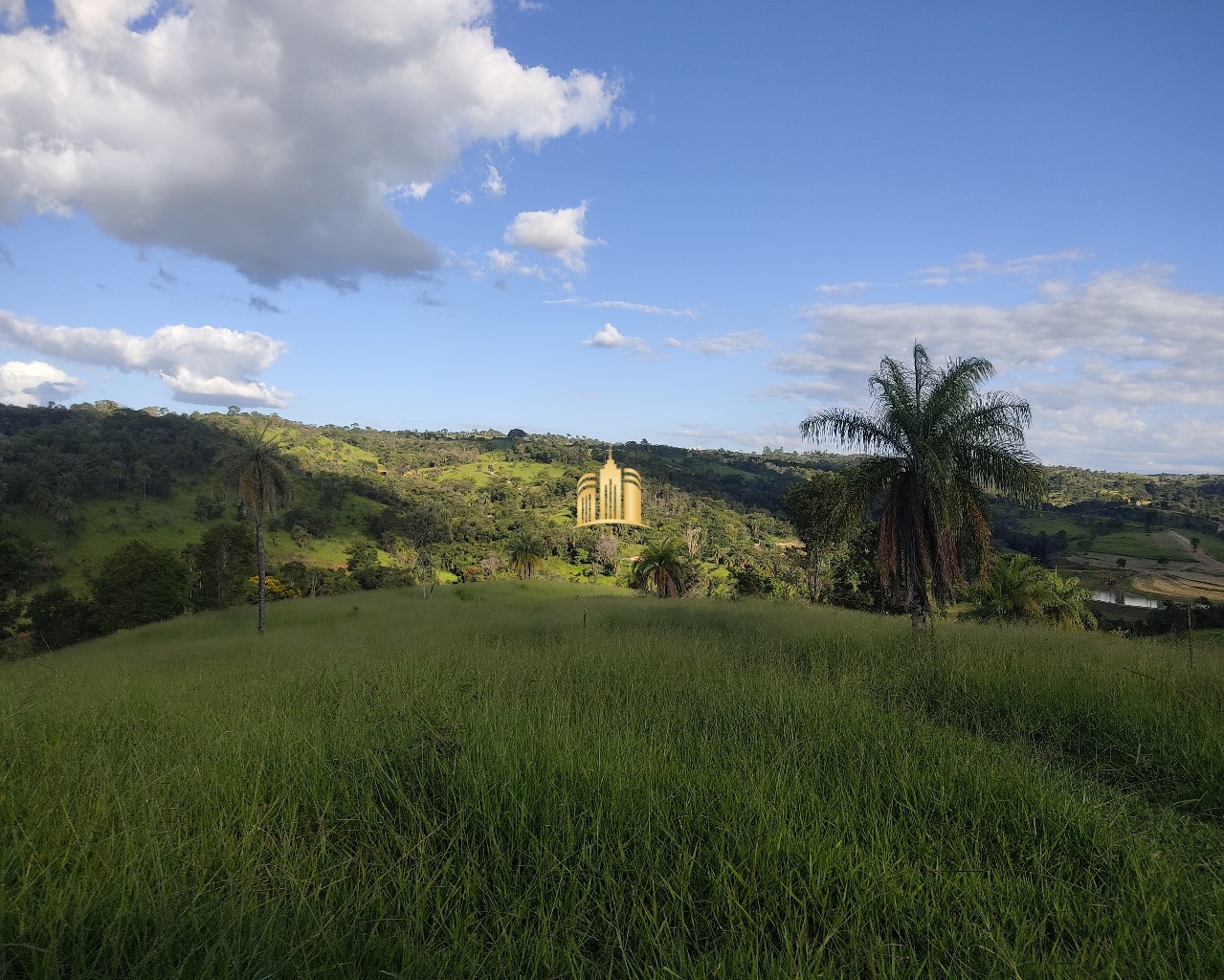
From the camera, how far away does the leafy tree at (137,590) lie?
38.3 metres

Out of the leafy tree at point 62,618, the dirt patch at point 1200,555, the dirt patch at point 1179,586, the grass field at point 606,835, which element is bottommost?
the leafy tree at point 62,618

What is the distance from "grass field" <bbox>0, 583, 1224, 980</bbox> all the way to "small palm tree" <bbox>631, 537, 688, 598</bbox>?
112ft

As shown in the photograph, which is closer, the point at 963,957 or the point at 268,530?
the point at 963,957

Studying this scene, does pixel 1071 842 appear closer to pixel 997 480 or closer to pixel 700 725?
pixel 700 725

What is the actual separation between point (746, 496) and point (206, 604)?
76.8 metres

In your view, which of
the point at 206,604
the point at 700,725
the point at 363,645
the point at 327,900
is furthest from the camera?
the point at 206,604

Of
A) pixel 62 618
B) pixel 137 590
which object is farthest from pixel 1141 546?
pixel 62 618

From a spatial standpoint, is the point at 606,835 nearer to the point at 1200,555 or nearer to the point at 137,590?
the point at 137,590

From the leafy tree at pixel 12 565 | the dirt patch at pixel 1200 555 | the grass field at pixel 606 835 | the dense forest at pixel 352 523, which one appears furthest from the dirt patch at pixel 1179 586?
the leafy tree at pixel 12 565

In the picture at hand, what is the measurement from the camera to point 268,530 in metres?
73.7

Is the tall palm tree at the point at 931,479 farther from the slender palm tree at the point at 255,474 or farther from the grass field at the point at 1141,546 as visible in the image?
the grass field at the point at 1141,546

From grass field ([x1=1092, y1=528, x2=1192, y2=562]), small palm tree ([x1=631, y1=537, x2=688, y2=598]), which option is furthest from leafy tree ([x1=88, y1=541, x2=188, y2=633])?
grass field ([x1=1092, y1=528, x2=1192, y2=562])

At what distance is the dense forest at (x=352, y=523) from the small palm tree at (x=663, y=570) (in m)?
1.54

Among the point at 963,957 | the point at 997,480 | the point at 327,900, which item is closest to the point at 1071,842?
the point at 963,957
